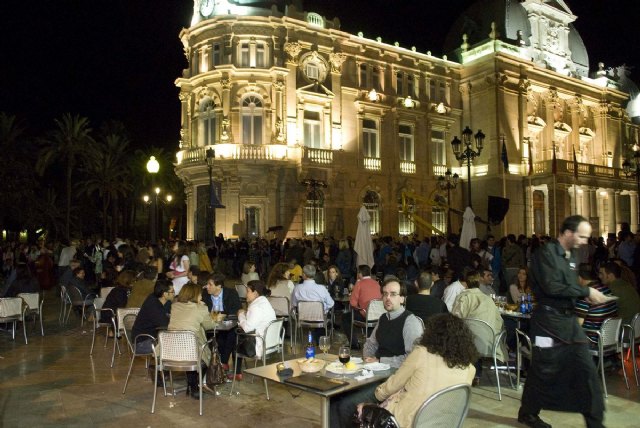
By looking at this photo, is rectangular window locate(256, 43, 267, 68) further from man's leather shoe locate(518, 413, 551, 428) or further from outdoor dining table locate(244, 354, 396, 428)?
man's leather shoe locate(518, 413, 551, 428)

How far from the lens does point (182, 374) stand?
8.52 m

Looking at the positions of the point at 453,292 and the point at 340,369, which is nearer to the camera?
the point at 340,369

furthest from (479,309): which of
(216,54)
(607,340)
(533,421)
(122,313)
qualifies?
(216,54)

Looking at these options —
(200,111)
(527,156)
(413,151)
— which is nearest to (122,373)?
(200,111)

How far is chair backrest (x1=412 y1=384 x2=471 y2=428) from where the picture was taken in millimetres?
3656

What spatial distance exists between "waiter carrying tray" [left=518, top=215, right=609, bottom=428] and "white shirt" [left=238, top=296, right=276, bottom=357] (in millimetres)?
3661

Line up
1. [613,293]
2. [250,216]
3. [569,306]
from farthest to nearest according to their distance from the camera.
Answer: [250,216] → [613,293] → [569,306]

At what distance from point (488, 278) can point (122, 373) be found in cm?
666

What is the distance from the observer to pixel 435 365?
13.1ft

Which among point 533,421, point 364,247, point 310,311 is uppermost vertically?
point 364,247

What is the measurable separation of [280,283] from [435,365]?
22.7 ft

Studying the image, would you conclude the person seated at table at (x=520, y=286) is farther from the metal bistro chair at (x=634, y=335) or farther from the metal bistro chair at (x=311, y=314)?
the metal bistro chair at (x=311, y=314)

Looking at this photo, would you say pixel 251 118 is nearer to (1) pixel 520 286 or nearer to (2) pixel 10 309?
(2) pixel 10 309

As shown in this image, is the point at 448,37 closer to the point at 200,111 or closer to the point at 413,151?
the point at 413,151
